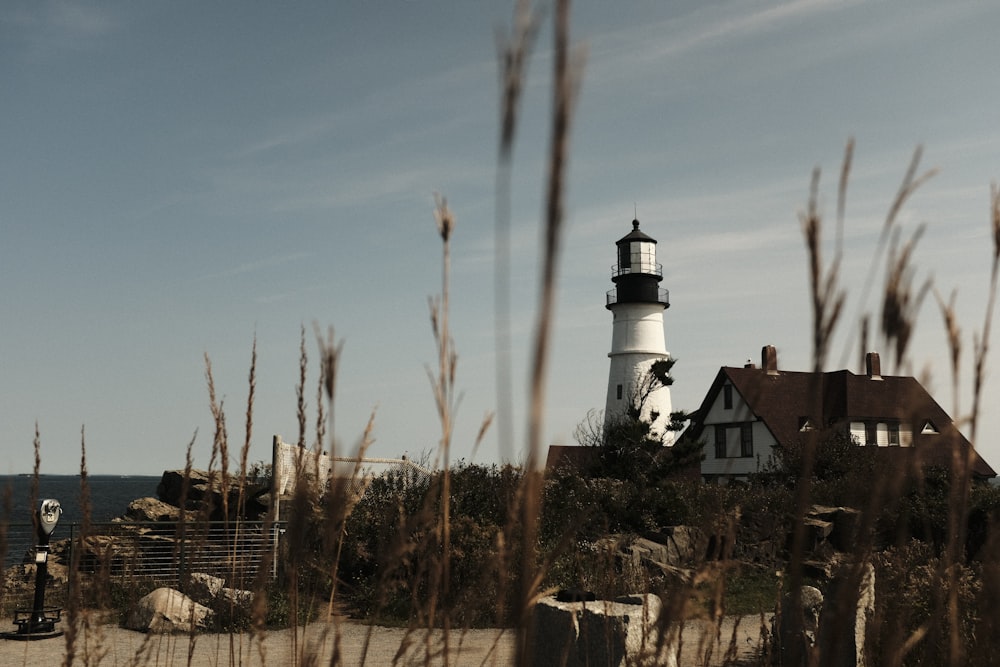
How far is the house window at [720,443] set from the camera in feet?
104

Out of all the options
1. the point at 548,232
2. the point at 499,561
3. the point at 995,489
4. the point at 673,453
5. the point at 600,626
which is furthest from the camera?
the point at 673,453

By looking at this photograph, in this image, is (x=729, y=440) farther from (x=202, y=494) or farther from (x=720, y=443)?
(x=202, y=494)

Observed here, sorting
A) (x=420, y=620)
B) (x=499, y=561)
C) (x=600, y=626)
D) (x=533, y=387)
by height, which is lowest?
(x=600, y=626)

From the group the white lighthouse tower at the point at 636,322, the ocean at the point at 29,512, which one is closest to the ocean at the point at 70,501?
the ocean at the point at 29,512

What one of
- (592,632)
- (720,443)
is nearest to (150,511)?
(592,632)

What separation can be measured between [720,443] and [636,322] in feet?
20.3

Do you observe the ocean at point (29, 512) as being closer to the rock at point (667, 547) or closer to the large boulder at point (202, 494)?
the large boulder at point (202, 494)

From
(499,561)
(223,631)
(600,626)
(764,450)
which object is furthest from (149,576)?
(764,450)

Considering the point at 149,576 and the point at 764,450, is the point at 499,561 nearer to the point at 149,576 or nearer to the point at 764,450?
the point at 149,576

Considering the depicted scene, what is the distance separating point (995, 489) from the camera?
1625 cm

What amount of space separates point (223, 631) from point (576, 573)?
433 centimetres

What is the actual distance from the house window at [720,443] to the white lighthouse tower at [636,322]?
2.13 m

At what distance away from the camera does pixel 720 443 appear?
105 ft

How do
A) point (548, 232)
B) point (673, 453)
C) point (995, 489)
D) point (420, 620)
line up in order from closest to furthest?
point (548, 232) < point (420, 620) < point (995, 489) < point (673, 453)
